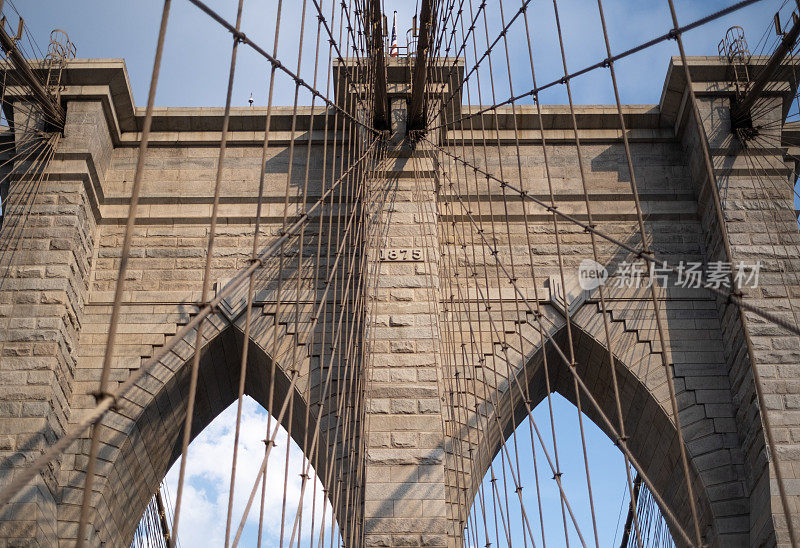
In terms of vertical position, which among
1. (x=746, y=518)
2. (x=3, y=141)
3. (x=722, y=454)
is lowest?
(x=746, y=518)

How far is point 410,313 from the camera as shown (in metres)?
10.7

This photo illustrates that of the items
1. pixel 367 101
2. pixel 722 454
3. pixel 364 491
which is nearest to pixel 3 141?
pixel 367 101

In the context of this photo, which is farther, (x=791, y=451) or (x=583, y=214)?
(x=583, y=214)

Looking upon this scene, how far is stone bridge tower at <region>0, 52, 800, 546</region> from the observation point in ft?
32.2

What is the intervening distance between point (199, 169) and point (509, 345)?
4.36 meters

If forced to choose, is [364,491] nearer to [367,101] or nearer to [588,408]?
[588,408]

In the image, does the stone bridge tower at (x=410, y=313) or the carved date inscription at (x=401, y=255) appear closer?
the stone bridge tower at (x=410, y=313)

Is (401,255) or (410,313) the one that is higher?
(401,255)

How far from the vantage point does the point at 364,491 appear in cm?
949

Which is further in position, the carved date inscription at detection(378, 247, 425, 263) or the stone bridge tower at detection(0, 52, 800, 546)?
the carved date inscription at detection(378, 247, 425, 263)

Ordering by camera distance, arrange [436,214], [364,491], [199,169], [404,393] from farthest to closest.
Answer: [199,169], [436,214], [404,393], [364,491]

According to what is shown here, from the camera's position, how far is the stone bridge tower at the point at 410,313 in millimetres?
9828

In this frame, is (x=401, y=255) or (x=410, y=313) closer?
(x=410, y=313)

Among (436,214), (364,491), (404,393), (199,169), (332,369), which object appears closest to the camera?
(364,491)
